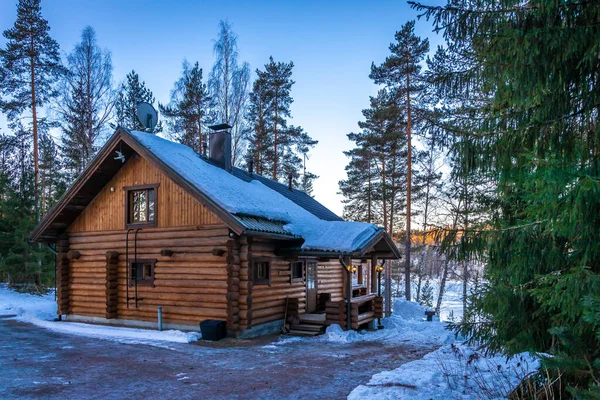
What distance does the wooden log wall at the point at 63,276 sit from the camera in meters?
15.6

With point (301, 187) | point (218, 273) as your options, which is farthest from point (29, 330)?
point (301, 187)

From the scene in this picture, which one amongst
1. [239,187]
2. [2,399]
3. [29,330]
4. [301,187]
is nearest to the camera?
[2,399]

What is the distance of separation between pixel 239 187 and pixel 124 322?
600 centimetres

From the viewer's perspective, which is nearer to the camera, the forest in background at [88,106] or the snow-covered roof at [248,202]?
the snow-covered roof at [248,202]

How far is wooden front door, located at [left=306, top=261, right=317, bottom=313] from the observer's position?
15.7 metres

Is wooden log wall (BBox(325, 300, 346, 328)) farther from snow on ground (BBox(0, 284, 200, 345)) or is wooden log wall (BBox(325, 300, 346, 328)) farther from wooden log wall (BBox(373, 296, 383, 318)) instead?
snow on ground (BBox(0, 284, 200, 345))

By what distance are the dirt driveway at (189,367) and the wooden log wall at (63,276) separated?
10.6 ft

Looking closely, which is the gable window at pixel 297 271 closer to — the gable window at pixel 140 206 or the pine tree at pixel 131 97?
the gable window at pixel 140 206

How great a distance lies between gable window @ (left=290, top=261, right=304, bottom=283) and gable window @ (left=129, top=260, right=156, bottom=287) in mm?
4703

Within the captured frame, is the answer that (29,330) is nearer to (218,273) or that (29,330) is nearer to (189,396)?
(218,273)

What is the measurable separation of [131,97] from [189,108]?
3.51 m

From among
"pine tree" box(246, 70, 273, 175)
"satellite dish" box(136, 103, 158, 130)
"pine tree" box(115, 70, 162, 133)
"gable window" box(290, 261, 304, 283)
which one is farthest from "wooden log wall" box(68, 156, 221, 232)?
"pine tree" box(246, 70, 273, 175)

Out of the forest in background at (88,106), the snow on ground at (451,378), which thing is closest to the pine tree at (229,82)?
the forest in background at (88,106)

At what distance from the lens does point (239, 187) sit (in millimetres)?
14914
